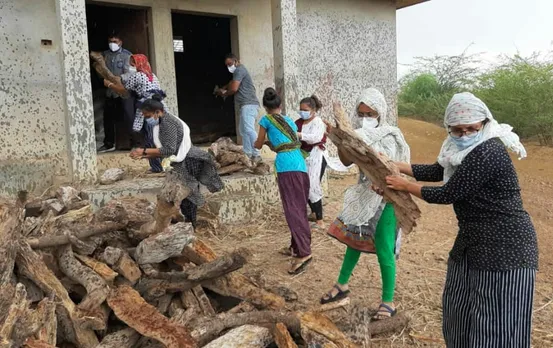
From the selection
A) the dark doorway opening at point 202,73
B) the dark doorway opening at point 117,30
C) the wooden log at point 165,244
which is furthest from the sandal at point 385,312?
the dark doorway opening at point 202,73

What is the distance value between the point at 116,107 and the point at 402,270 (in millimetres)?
6808

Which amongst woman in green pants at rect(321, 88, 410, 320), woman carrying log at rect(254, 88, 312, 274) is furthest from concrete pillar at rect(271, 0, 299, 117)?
woman in green pants at rect(321, 88, 410, 320)

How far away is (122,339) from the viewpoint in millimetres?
2717

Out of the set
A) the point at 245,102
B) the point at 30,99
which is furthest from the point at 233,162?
the point at 30,99

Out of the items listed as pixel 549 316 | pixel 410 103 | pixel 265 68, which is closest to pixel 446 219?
pixel 549 316

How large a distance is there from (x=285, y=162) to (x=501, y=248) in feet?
7.84

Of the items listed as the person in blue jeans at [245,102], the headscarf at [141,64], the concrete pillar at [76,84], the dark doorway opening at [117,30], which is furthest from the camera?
the dark doorway opening at [117,30]

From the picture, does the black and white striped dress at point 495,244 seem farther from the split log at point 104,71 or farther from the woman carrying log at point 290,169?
the split log at point 104,71

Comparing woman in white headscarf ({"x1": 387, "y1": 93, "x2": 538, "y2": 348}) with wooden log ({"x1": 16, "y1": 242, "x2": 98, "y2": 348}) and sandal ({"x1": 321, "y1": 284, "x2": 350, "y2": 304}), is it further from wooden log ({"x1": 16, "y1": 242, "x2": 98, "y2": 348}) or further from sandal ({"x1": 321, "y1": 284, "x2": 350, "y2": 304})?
wooden log ({"x1": 16, "y1": 242, "x2": 98, "y2": 348})

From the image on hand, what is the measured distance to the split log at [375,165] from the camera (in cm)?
283

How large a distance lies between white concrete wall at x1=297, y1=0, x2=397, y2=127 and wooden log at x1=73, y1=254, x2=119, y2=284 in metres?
5.87

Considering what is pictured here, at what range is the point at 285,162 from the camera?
14.9 feet

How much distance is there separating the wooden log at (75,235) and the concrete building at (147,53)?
8.42 ft

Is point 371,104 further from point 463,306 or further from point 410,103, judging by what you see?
point 410,103
